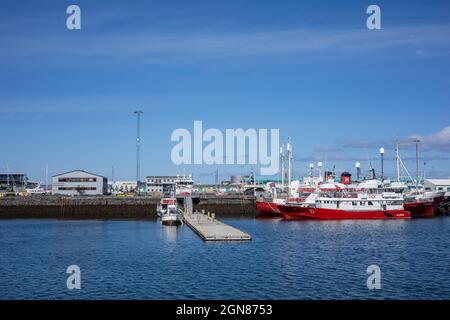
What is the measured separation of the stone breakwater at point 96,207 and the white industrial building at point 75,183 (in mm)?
19712

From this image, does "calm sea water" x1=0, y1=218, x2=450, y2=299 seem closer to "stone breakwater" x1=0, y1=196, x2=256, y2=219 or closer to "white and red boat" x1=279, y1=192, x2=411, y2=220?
"white and red boat" x1=279, y1=192, x2=411, y2=220

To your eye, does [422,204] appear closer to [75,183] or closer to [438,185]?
[438,185]

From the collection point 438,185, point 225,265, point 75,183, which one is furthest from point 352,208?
point 75,183

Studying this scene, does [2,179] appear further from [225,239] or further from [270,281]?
[270,281]

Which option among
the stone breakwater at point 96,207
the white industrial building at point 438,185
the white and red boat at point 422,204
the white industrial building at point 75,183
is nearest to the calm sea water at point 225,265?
the white and red boat at point 422,204

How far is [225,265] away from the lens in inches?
1544

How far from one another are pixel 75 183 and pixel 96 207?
2963 cm

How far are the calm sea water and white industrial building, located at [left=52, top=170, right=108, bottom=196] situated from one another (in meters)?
68.3
